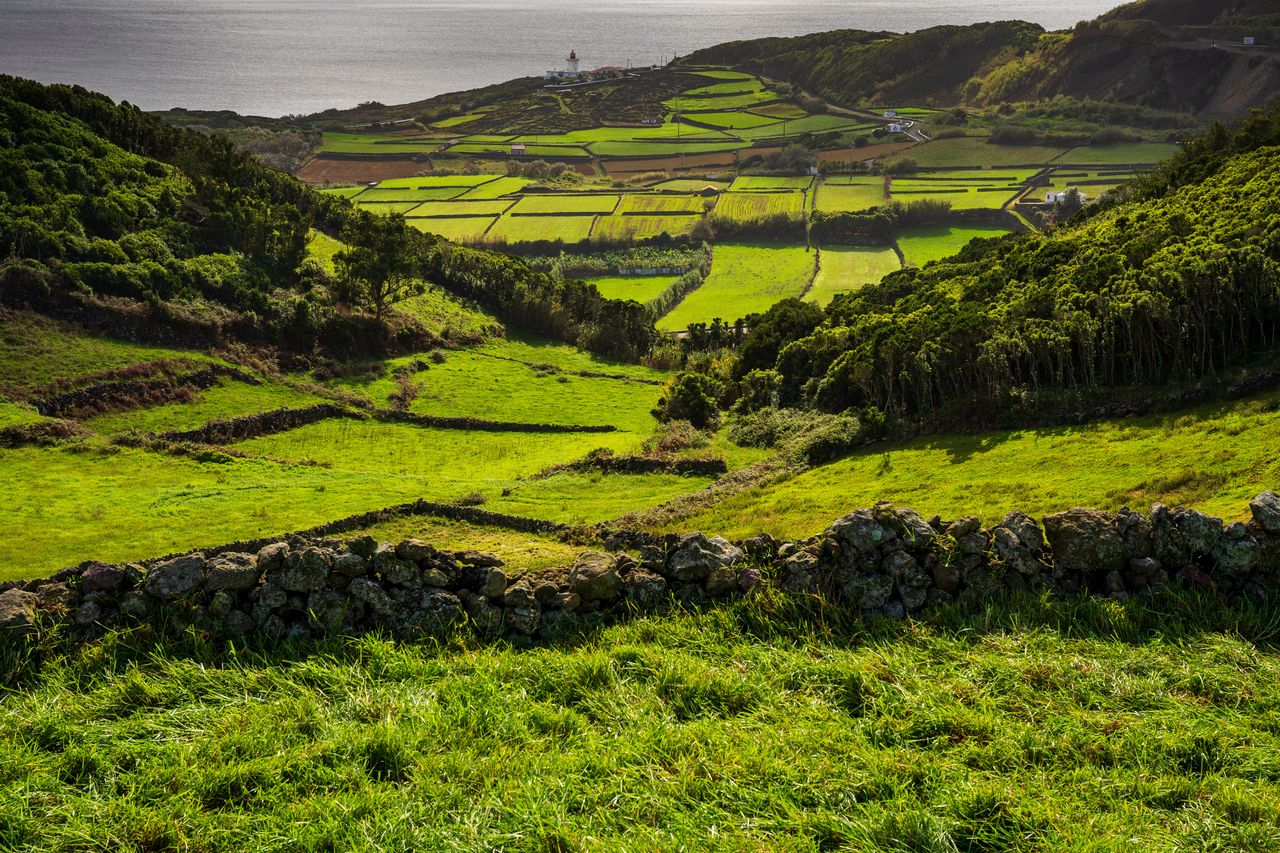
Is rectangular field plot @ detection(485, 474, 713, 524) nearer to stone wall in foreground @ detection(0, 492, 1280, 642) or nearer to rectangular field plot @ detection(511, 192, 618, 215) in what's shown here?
stone wall in foreground @ detection(0, 492, 1280, 642)

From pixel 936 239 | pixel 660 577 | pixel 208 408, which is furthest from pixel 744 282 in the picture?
pixel 660 577

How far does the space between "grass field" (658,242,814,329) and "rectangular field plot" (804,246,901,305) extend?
2103 mm

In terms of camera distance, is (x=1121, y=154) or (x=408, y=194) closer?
(x=408, y=194)

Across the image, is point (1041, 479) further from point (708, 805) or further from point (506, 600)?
point (708, 805)

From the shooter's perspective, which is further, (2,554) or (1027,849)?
(2,554)

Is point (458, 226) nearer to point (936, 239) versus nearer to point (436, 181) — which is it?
point (436, 181)

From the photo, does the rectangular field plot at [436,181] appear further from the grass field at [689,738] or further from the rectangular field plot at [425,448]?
the grass field at [689,738]

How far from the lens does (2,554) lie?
29031mm

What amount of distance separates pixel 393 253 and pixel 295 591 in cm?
6799

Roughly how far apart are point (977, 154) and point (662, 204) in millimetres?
70658

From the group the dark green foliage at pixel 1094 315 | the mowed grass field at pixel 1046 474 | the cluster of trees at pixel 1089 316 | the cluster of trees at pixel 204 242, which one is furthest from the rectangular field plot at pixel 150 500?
the cluster of trees at pixel 204 242

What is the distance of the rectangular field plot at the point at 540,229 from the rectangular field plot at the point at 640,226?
2.38 m

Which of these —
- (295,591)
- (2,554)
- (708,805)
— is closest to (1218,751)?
(708,805)

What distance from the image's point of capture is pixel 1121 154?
17138cm
